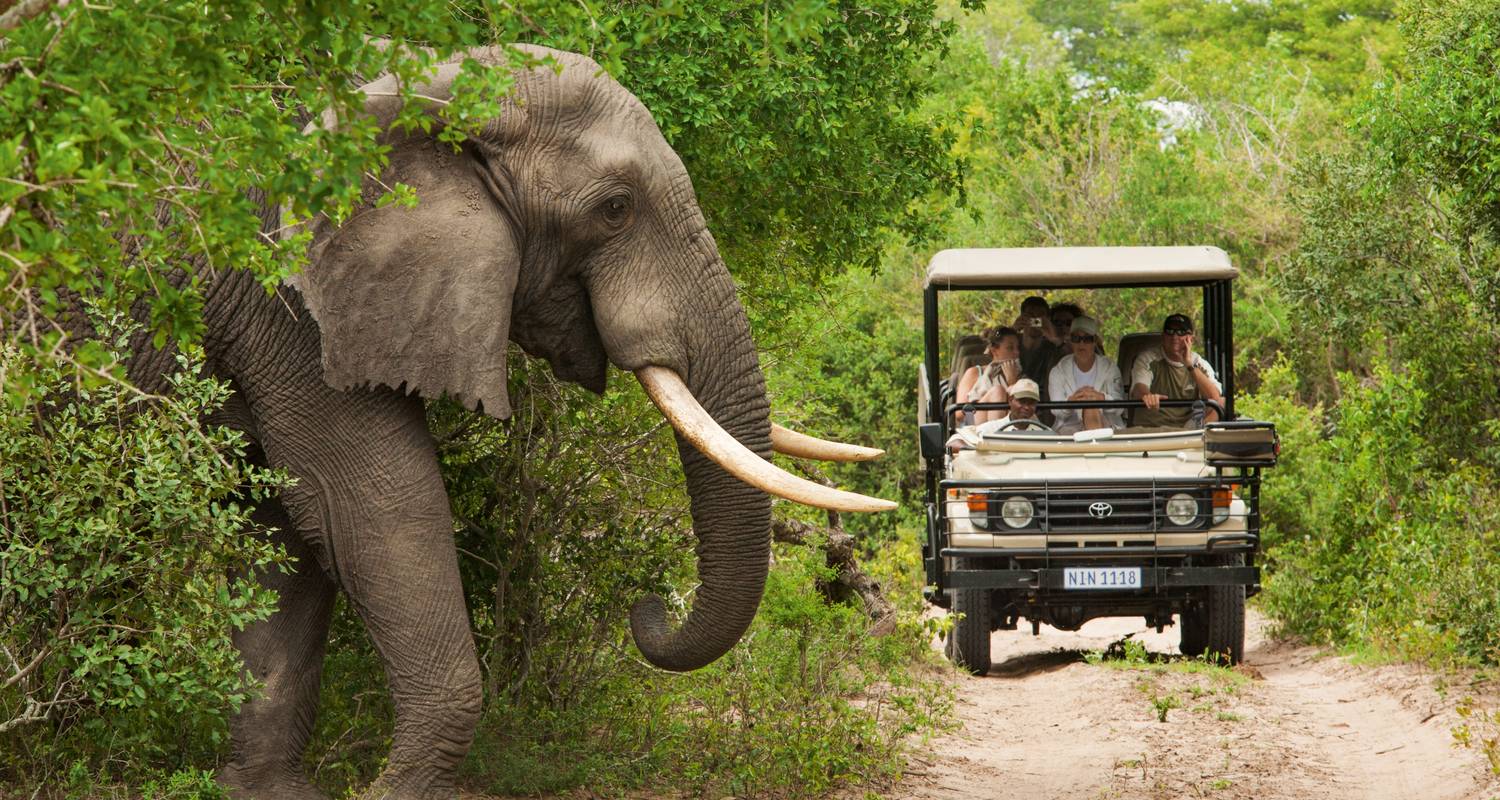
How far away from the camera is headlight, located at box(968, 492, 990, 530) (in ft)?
37.6

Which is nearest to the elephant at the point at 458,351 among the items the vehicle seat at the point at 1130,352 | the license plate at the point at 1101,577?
the license plate at the point at 1101,577

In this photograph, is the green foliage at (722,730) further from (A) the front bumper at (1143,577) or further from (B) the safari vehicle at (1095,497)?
(B) the safari vehicle at (1095,497)

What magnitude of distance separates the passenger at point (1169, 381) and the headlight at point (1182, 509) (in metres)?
0.79

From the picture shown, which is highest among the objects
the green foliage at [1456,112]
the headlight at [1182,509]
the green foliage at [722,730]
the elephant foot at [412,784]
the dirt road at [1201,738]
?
the green foliage at [1456,112]

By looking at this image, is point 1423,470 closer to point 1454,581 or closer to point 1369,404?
point 1369,404

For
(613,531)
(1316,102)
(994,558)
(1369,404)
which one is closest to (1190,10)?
(1316,102)

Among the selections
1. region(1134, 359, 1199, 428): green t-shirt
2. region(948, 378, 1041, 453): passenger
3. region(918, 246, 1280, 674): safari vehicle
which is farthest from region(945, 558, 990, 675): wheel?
region(1134, 359, 1199, 428): green t-shirt

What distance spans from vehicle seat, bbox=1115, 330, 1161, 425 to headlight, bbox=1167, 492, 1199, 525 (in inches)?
33.6

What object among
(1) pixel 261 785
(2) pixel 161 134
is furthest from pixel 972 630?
(2) pixel 161 134

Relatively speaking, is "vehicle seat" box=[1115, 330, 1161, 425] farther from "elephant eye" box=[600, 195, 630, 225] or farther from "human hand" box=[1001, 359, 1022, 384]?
"elephant eye" box=[600, 195, 630, 225]

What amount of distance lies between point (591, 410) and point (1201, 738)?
11.9 feet

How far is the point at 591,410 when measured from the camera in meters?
8.82

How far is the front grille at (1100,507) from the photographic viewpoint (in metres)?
11.3

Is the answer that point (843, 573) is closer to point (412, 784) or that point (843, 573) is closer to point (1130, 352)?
point (1130, 352)
